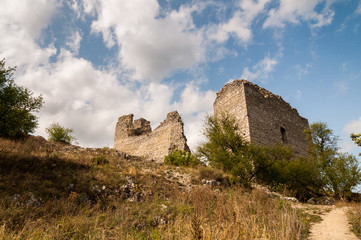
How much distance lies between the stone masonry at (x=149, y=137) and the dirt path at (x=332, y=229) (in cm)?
1164

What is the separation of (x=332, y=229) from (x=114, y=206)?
630cm

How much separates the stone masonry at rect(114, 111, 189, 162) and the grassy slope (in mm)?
7758

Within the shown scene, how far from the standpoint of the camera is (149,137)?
21.5 meters

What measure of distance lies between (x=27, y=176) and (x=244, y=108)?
44.4 ft

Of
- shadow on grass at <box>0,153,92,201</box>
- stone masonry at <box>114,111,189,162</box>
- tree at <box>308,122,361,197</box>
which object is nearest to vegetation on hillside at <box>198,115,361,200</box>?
tree at <box>308,122,361,197</box>

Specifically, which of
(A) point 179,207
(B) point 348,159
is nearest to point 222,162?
(A) point 179,207

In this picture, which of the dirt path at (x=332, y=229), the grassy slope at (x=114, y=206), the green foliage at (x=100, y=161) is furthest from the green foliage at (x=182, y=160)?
the dirt path at (x=332, y=229)

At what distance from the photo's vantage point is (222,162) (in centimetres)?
1274

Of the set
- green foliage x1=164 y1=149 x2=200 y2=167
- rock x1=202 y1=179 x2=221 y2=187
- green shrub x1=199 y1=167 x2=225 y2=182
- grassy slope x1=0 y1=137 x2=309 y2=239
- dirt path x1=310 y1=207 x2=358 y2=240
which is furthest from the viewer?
green foliage x1=164 y1=149 x2=200 y2=167

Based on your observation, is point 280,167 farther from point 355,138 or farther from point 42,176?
point 42,176

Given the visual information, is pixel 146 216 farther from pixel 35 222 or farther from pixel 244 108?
pixel 244 108

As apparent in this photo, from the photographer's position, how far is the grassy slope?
4.08m

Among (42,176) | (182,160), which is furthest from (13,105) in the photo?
(182,160)

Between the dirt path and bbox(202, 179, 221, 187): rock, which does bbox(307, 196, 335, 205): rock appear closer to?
the dirt path
